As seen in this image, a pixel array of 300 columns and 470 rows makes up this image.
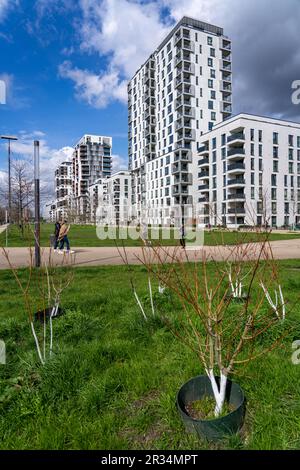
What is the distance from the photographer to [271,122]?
5738 cm

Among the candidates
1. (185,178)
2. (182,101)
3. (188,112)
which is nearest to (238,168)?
(185,178)

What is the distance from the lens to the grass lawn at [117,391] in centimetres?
214

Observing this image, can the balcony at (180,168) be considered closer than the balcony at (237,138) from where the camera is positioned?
No

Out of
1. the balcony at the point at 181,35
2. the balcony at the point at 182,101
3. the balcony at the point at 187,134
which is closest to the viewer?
the balcony at the point at 181,35

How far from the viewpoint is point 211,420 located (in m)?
2.11

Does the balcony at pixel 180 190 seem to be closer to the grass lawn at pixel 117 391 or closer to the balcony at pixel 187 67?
the balcony at pixel 187 67

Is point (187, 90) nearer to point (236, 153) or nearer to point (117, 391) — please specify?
point (236, 153)

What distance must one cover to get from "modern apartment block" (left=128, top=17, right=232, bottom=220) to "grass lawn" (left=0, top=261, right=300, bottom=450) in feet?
207

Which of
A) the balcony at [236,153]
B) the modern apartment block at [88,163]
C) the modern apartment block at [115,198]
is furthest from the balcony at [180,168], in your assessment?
the modern apartment block at [88,163]

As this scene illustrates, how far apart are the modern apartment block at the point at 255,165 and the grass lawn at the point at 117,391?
4990 cm

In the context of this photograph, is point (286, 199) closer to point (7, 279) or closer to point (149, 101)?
point (149, 101)

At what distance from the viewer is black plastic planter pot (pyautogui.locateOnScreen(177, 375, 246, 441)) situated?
2.12 metres

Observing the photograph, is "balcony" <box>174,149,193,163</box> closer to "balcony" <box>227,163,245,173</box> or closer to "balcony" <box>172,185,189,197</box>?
"balcony" <box>172,185,189,197</box>
